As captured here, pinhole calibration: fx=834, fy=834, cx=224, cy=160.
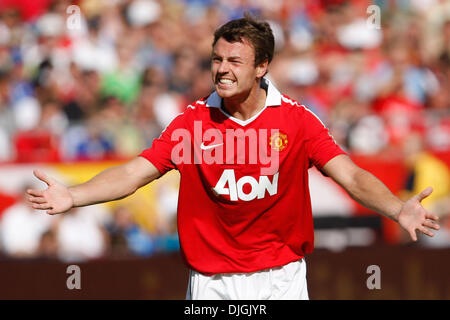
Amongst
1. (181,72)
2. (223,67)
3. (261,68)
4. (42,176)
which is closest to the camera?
(42,176)

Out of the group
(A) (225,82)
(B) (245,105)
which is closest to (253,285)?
(B) (245,105)

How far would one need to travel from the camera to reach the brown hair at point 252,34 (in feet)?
16.7

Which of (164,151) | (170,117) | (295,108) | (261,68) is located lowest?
(164,151)

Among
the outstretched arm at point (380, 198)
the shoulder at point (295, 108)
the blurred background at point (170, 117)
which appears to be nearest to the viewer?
the outstretched arm at point (380, 198)

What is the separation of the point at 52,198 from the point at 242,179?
1.15 m

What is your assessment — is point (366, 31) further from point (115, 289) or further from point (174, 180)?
point (115, 289)

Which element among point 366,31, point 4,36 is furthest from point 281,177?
point 4,36

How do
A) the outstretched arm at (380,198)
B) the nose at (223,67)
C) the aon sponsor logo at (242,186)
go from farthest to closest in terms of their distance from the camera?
the aon sponsor logo at (242,186)
the nose at (223,67)
the outstretched arm at (380,198)

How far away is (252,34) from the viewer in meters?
5.13

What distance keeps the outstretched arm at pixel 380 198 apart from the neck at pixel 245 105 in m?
0.57

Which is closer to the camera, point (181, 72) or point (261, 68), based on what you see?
point (261, 68)

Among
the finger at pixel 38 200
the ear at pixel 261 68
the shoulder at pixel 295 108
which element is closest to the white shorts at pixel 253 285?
the shoulder at pixel 295 108

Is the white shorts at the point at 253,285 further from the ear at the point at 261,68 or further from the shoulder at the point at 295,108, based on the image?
the ear at the point at 261,68

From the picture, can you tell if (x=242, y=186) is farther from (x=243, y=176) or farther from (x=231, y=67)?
(x=231, y=67)
